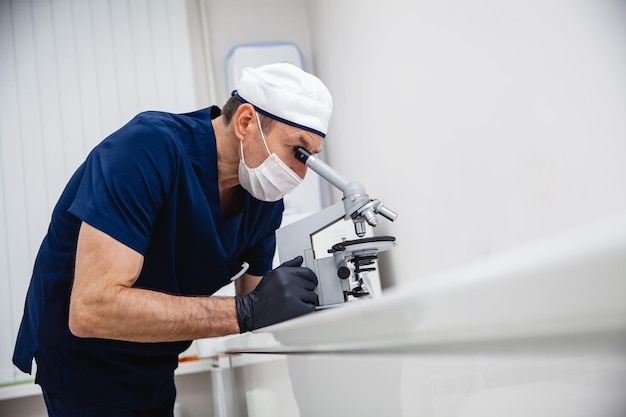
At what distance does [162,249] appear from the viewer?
1.26 metres

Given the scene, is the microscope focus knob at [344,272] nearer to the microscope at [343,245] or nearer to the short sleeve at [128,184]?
the microscope at [343,245]

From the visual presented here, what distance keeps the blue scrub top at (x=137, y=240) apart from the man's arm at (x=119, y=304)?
1.2 inches

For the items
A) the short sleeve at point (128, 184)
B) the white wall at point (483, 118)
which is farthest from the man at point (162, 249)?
the white wall at point (483, 118)

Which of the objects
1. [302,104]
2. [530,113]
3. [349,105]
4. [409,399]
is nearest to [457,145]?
[530,113]

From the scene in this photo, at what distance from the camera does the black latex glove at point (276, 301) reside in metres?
1.07

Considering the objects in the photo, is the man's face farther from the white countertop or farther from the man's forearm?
the white countertop

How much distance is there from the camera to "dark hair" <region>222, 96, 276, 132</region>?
138cm

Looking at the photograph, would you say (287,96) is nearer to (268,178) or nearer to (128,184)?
(268,178)

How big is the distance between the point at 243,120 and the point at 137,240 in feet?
1.48

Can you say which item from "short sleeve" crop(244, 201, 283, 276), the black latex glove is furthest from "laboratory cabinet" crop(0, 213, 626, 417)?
"short sleeve" crop(244, 201, 283, 276)

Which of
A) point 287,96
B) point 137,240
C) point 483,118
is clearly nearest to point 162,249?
point 137,240

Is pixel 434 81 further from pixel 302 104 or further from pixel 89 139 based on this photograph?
pixel 89 139

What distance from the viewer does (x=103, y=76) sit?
9.39 ft

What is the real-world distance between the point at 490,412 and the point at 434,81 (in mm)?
1567
